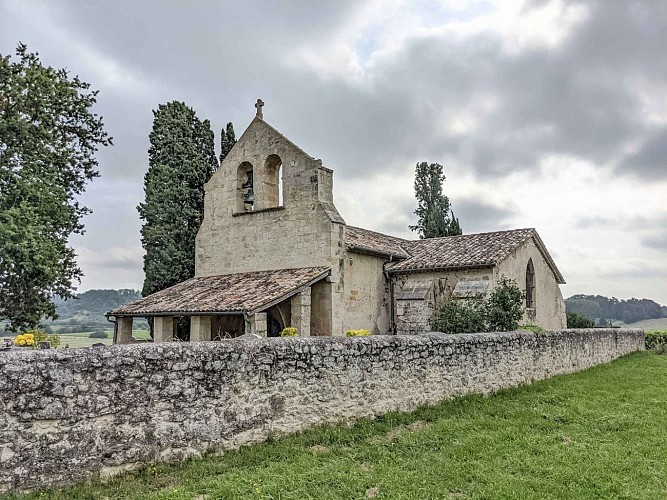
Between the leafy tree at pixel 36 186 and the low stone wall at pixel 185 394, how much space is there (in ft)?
37.6

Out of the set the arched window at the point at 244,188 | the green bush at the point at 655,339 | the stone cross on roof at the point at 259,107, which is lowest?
the green bush at the point at 655,339

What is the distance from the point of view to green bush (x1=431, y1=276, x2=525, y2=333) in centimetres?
1502

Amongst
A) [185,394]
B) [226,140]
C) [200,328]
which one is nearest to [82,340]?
[200,328]

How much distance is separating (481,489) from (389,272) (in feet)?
42.5

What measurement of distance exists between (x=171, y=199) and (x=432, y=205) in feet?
57.9

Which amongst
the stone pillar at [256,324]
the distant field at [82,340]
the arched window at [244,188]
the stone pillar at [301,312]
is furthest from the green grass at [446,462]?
the arched window at [244,188]

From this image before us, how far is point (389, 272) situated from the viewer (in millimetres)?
18422

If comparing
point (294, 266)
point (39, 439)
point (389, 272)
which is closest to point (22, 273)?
point (294, 266)

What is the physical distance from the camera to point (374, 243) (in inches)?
748

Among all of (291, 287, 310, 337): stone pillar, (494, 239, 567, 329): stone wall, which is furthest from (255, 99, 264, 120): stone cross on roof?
(494, 239, 567, 329): stone wall

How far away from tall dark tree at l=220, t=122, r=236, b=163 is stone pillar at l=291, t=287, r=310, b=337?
10206 millimetres

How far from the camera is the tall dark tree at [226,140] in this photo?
22578 mm

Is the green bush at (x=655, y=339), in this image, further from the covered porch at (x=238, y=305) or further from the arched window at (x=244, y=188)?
the arched window at (x=244, y=188)

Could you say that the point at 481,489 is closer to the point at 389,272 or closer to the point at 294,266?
the point at 294,266
